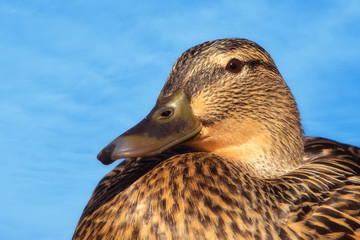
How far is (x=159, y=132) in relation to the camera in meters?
2.81

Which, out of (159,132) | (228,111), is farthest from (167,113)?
(228,111)

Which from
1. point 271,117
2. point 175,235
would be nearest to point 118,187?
point 175,235

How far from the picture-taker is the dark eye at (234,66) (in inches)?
124

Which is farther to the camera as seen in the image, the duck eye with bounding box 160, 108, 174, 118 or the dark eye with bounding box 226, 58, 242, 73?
the dark eye with bounding box 226, 58, 242, 73

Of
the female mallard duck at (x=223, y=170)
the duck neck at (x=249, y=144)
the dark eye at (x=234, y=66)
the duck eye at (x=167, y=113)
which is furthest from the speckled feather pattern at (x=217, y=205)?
the dark eye at (x=234, y=66)

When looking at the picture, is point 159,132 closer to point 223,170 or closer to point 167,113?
point 167,113

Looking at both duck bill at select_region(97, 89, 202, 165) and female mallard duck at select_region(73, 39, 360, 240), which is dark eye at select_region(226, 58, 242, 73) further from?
duck bill at select_region(97, 89, 202, 165)

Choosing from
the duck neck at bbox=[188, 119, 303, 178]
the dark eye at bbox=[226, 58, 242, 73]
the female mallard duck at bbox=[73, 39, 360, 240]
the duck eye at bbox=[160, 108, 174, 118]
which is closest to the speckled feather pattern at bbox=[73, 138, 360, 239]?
the female mallard duck at bbox=[73, 39, 360, 240]

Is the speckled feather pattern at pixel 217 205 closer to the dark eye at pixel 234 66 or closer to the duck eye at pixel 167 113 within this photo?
the duck eye at pixel 167 113

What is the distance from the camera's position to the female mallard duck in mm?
2582

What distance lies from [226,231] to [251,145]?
2.48 feet

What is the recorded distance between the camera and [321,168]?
322 cm

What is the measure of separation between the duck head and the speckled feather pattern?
172 mm

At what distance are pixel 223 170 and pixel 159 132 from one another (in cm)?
40
